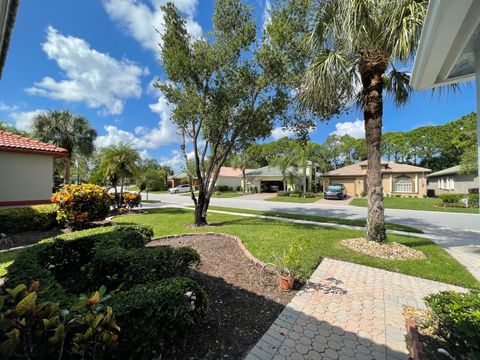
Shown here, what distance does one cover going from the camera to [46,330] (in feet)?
4.91

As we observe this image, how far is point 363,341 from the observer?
3057mm

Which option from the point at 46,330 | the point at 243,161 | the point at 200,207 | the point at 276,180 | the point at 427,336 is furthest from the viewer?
the point at 243,161

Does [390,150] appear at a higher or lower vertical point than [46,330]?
higher

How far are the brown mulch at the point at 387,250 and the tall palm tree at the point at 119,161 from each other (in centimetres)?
1419

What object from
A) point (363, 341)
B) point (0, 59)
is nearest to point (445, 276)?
point (363, 341)

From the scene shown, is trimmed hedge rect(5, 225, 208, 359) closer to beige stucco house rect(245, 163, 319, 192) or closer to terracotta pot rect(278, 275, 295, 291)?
terracotta pot rect(278, 275, 295, 291)

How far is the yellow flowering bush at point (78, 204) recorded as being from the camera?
8961 millimetres

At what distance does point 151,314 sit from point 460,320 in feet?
10.6

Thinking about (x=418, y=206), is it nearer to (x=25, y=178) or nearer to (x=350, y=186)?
(x=350, y=186)

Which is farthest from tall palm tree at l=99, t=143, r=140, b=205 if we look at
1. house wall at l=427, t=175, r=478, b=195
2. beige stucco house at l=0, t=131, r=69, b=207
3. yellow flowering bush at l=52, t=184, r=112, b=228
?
house wall at l=427, t=175, r=478, b=195

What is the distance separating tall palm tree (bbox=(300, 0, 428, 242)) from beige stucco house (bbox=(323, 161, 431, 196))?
24.0m

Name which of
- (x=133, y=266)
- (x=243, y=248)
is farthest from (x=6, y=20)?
(x=243, y=248)

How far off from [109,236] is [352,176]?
30698 millimetres

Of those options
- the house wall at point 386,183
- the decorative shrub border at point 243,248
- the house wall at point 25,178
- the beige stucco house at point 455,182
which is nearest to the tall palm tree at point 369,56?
the decorative shrub border at point 243,248
